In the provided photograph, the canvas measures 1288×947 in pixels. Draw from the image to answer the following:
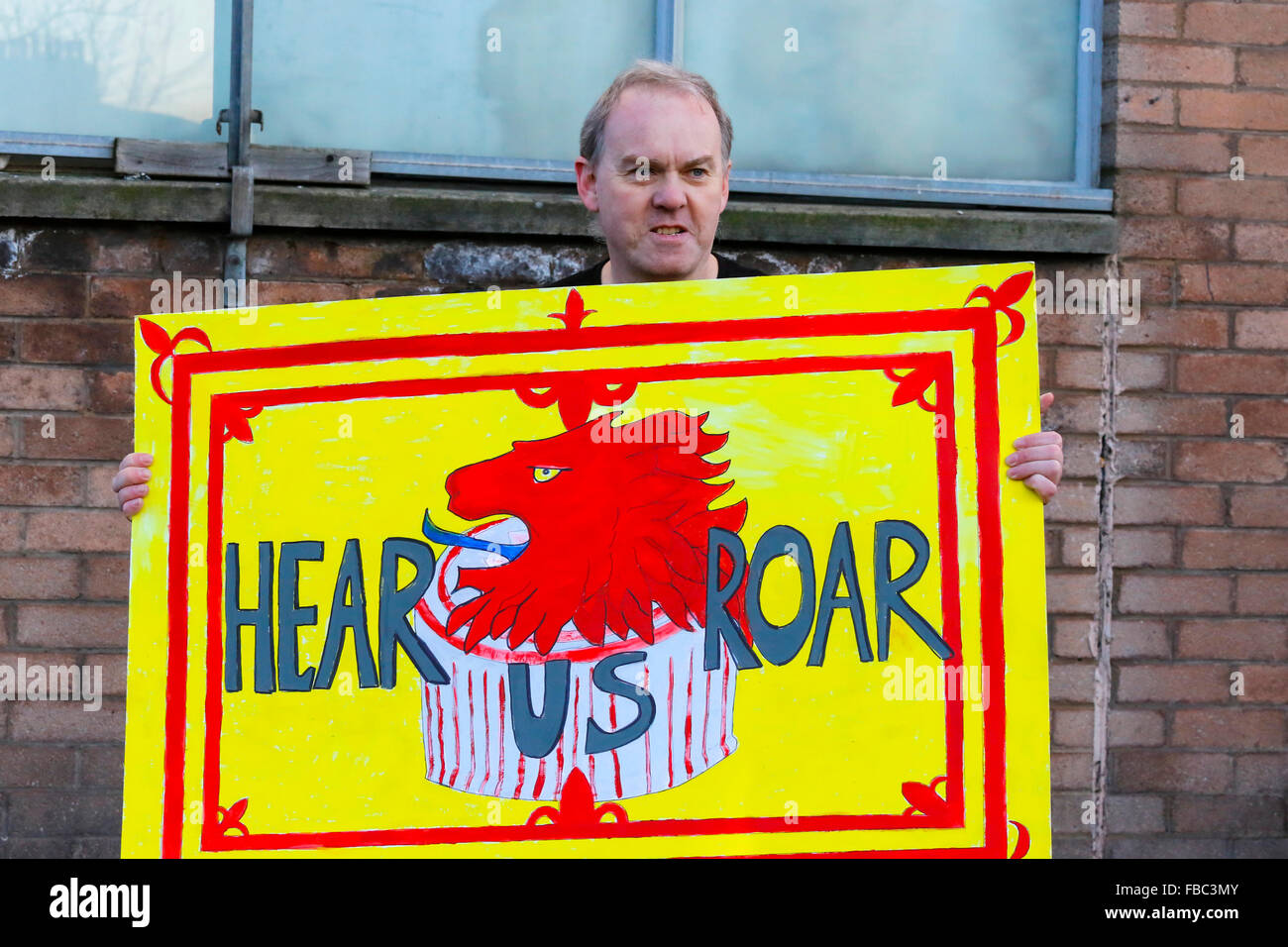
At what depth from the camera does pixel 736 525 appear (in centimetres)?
222

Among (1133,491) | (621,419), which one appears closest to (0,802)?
(621,419)

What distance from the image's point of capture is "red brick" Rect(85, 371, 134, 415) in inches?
135

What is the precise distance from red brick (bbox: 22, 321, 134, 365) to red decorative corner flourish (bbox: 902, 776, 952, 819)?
2228mm

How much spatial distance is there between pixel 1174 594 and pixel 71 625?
277 cm

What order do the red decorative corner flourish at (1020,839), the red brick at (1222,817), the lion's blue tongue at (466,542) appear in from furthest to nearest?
1. the red brick at (1222,817)
2. the lion's blue tongue at (466,542)
3. the red decorative corner flourish at (1020,839)

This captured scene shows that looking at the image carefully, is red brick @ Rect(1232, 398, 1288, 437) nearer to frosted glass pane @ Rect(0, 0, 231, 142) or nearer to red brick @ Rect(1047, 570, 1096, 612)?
red brick @ Rect(1047, 570, 1096, 612)

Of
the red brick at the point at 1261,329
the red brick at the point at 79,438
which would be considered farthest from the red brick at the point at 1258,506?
the red brick at the point at 79,438

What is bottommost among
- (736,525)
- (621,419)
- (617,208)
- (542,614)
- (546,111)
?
(542,614)

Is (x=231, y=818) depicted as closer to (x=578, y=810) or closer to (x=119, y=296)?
(x=578, y=810)

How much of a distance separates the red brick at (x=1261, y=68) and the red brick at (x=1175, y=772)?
1.75 meters

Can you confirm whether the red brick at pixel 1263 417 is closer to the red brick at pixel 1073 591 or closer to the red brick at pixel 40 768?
the red brick at pixel 1073 591

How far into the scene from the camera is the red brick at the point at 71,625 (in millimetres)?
3424

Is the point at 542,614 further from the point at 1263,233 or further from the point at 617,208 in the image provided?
the point at 1263,233

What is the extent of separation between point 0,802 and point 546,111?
7.16 feet
